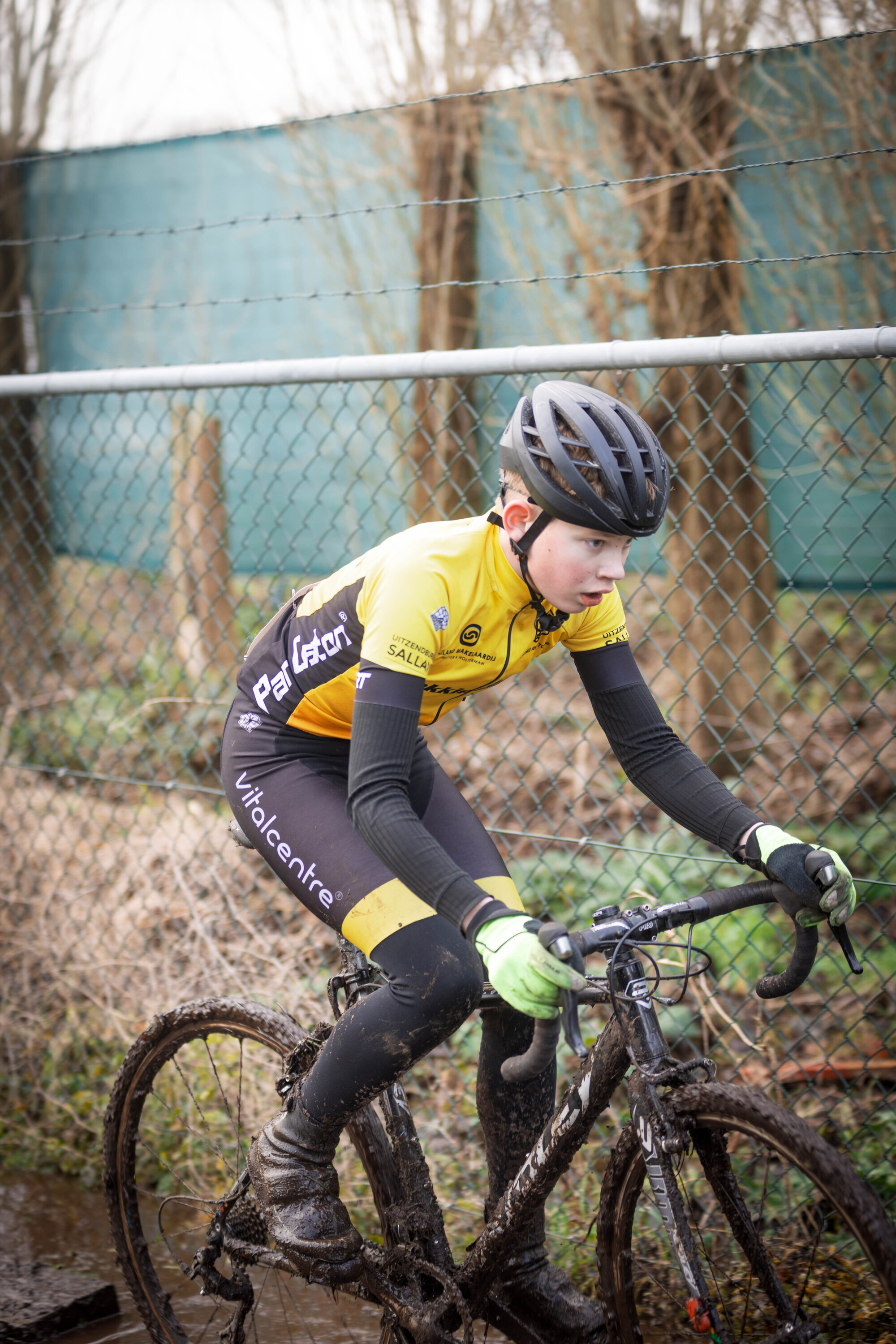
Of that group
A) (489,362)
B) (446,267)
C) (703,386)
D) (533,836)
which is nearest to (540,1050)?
(533,836)

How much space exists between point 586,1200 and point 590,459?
2.16m

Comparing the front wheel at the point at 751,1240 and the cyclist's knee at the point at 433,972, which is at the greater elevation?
the cyclist's knee at the point at 433,972

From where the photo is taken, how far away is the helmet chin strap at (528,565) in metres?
2.12

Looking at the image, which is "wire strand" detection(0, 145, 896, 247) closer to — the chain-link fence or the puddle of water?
the chain-link fence

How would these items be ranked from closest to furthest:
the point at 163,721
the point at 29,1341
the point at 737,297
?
the point at 29,1341
the point at 737,297
the point at 163,721

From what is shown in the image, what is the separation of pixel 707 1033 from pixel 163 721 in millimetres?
3253

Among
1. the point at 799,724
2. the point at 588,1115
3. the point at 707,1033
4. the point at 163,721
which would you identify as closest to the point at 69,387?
the point at 163,721

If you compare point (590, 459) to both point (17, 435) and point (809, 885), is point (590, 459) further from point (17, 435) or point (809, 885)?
point (17, 435)

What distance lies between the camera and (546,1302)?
95.9 inches

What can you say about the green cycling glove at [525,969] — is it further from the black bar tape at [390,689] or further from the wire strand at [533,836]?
the wire strand at [533,836]

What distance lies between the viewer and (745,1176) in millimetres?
3107

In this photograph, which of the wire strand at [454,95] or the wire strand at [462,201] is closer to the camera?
the wire strand at [462,201]

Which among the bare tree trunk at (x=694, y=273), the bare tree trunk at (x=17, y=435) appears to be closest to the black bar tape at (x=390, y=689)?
the bare tree trunk at (x=694, y=273)

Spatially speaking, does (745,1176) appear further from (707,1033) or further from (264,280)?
(264,280)
